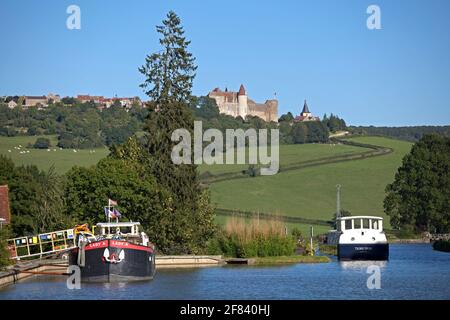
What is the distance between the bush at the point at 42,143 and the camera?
194 m

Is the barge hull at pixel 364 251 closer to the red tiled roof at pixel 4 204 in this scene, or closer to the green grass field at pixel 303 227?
the red tiled roof at pixel 4 204

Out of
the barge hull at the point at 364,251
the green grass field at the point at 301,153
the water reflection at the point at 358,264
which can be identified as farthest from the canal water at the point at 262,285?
the green grass field at the point at 301,153

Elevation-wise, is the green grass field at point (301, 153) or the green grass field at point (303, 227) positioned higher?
the green grass field at point (301, 153)

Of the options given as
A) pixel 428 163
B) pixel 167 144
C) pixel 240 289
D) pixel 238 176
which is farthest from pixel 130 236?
pixel 238 176

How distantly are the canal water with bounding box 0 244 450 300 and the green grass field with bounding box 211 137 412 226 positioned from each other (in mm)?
71072

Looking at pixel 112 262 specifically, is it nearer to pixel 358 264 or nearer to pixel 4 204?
pixel 4 204

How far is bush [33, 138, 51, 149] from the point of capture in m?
194

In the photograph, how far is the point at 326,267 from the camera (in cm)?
7250

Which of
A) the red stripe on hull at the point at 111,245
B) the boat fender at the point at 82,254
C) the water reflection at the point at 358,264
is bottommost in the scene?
the water reflection at the point at 358,264

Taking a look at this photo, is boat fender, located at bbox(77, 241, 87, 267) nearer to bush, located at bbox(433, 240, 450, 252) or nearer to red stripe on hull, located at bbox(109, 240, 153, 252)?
red stripe on hull, located at bbox(109, 240, 153, 252)

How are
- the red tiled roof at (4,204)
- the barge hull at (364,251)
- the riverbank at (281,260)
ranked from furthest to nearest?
the barge hull at (364,251) < the red tiled roof at (4,204) < the riverbank at (281,260)

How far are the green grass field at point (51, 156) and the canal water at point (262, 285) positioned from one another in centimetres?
9717
